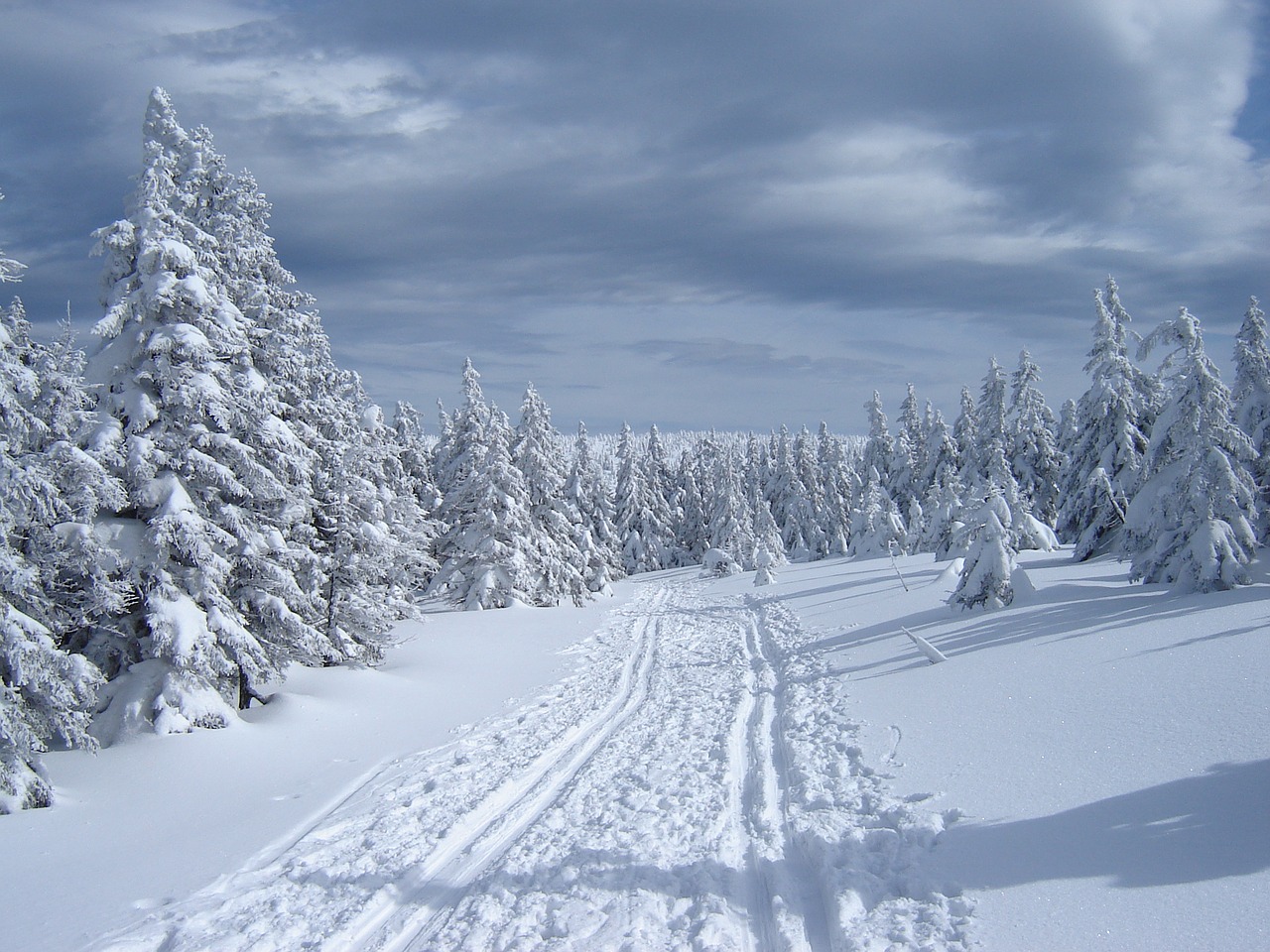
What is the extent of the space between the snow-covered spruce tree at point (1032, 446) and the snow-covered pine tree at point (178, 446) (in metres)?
43.3

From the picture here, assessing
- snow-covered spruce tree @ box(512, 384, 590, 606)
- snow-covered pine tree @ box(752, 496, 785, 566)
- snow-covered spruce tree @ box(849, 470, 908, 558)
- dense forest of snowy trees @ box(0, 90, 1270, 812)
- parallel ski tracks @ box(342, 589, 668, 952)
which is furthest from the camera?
snow-covered pine tree @ box(752, 496, 785, 566)

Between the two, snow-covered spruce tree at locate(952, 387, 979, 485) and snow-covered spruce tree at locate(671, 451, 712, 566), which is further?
snow-covered spruce tree at locate(671, 451, 712, 566)

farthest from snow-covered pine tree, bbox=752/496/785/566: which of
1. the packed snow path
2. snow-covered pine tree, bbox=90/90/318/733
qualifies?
snow-covered pine tree, bbox=90/90/318/733

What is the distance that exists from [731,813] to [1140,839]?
4.16 metres

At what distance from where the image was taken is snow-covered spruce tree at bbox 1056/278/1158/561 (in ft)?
96.5

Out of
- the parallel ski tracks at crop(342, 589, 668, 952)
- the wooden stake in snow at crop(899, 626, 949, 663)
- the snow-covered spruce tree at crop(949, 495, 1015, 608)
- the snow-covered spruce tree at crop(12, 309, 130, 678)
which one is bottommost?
the parallel ski tracks at crop(342, 589, 668, 952)

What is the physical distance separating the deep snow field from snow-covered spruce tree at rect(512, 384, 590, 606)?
1916 centimetres

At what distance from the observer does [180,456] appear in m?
13.3

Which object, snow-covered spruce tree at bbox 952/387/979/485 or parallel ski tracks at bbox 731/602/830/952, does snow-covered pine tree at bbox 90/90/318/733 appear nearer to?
parallel ski tracks at bbox 731/602/830/952

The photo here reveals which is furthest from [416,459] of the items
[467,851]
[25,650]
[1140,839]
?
[1140,839]

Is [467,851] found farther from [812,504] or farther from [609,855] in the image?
[812,504]

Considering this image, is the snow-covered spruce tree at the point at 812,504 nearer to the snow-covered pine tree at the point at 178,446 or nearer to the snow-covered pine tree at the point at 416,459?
the snow-covered pine tree at the point at 416,459

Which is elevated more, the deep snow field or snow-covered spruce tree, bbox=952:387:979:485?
snow-covered spruce tree, bbox=952:387:979:485

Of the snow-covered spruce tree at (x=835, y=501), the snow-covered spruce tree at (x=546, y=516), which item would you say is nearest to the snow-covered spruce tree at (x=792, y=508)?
the snow-covered spruce tree at (x=835, y=501)
